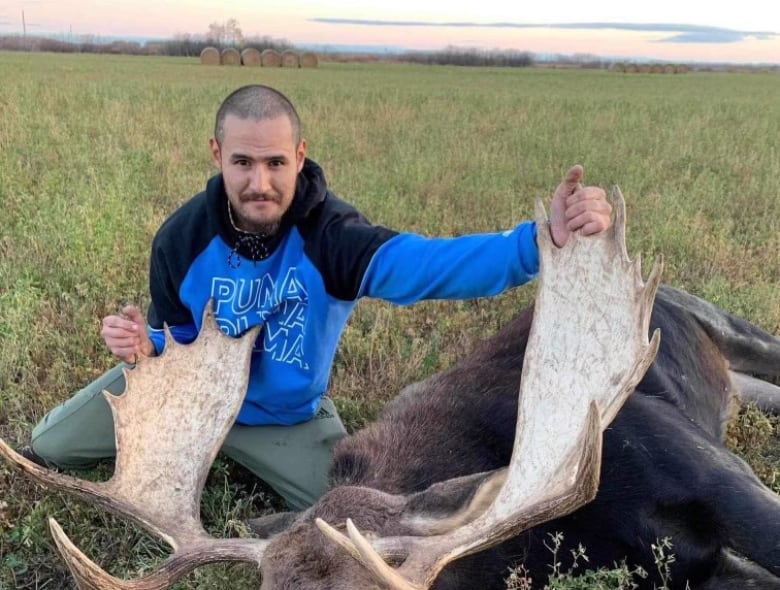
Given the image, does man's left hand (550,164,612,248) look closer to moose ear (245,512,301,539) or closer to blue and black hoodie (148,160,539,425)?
blue and black hoodie (148,160,539,425)

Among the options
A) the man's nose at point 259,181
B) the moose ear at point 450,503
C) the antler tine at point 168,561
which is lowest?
the antler tine at point 168,561

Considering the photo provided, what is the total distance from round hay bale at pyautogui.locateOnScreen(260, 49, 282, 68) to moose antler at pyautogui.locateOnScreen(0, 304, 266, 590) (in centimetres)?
4643

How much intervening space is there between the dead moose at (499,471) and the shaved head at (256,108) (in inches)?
36.9

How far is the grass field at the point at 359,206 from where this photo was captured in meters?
4.05

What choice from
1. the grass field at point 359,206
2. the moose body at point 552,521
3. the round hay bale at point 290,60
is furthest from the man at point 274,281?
the round hay bale at point 290,60

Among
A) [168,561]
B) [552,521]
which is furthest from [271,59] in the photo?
[168,561]

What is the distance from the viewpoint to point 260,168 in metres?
3.60

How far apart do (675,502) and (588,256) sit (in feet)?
2.99

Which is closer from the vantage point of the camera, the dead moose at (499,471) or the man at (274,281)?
the dead moose at (499,471)

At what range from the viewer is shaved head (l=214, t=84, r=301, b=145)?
11.9ft

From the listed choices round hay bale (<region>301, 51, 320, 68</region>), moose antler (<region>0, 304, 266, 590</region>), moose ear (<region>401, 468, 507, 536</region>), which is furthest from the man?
round hay bale (<region>301, 51, 320, 68</region>)

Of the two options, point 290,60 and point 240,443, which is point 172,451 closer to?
point 240,443

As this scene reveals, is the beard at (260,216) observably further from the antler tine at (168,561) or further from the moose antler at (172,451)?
the antler tine at (168,561)

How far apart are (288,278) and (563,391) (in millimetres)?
1577
